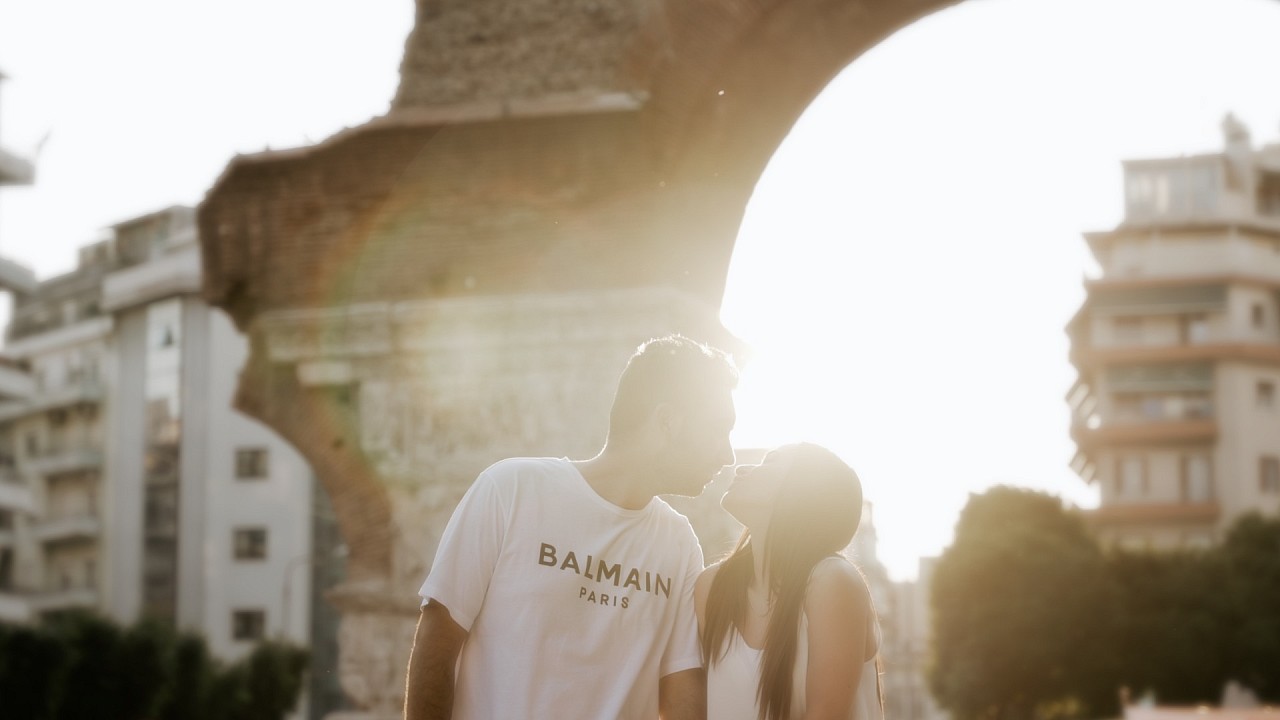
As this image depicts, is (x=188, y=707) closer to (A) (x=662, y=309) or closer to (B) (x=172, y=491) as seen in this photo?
(B) (x=172, y=491)

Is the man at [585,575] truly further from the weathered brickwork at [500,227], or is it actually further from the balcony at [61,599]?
the balcony at [61,599]

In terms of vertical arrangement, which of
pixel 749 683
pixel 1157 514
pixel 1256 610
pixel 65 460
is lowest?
pixel 1256 610

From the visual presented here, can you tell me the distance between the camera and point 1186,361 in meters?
43.6

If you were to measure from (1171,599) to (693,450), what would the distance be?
31280 millimetres

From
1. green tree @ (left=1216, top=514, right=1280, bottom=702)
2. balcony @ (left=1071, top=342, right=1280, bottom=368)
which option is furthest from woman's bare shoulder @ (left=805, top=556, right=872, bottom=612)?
balcony @ (left=1071, top=342, right=1280, bottom=368)

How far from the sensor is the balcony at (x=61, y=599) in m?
44.5

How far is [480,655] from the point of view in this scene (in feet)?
9.46

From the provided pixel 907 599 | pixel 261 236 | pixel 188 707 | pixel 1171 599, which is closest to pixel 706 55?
pixel 261 236

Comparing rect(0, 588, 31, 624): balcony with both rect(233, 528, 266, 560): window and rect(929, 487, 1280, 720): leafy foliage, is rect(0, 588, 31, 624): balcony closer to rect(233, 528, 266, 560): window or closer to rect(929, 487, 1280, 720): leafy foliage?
rect(233, 528, 266, 560): window

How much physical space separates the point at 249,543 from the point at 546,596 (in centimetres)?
3974

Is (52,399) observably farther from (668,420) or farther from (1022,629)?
(668,420)

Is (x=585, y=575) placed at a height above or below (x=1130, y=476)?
below

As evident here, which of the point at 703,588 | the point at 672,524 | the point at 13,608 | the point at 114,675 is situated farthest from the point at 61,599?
the point at 672,524

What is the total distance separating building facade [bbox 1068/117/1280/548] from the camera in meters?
43.2
